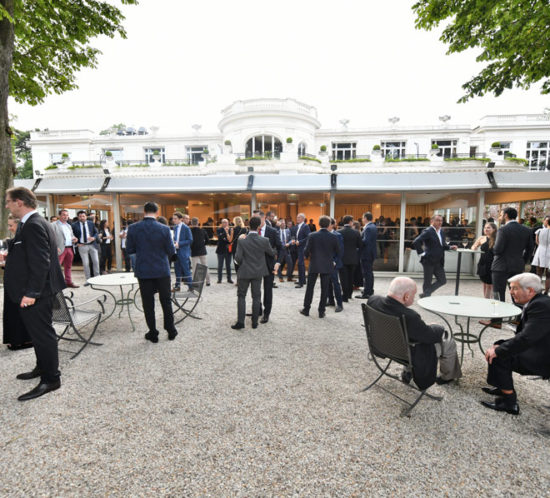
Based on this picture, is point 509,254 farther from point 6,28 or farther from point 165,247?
point 6,28

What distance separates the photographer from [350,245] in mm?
6227

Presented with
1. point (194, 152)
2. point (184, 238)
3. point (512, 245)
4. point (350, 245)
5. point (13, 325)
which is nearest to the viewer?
point (13, 325)

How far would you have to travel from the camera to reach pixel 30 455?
214 cm

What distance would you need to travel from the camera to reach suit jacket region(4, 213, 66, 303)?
2.71 m

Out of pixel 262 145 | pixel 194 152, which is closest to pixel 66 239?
pixel 262 145

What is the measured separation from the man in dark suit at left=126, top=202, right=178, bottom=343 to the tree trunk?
542 cm

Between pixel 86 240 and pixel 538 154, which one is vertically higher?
pixel 538 154

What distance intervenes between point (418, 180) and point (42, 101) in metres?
11.6

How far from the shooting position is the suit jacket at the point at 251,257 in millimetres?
4680

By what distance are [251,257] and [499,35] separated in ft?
25.1

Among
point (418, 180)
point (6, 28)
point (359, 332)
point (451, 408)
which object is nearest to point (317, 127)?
point (418, 180)

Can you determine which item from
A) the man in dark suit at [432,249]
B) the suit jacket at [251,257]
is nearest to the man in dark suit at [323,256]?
the suit jacket at [251,257]

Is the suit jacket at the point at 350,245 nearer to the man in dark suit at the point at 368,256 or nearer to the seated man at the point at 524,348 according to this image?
the man in dark suit at the point at 368,256

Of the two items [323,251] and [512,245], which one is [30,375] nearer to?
[323,251]
